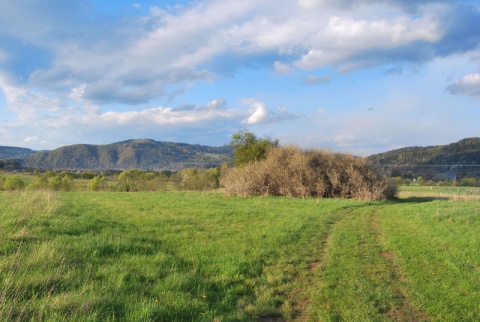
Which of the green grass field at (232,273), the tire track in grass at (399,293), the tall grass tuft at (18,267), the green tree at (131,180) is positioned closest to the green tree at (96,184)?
the green tree at (131,180)

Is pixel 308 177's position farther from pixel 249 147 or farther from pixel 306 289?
pixel 306 289

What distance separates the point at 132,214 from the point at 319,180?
584 inches

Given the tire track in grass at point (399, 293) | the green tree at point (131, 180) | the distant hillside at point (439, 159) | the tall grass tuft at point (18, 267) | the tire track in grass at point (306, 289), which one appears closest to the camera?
the tall grass tuft at point (18, 267)

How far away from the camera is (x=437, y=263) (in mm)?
7035

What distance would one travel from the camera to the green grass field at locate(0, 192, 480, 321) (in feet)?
14.1

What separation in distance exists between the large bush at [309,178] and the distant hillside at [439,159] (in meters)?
14.8

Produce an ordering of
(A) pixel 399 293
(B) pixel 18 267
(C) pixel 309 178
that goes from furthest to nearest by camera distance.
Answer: (C) pixel 309 178, (A) pixel 399 293, (B) pixel 18 267

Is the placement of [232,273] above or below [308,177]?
below

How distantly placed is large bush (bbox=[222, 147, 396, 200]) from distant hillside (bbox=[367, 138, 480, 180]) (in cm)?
1480

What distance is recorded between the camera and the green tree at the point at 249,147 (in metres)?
30.8

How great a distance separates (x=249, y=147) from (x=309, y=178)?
8.84 m

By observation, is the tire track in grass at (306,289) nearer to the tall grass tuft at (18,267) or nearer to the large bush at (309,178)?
the tall grass tuft at (18,267)

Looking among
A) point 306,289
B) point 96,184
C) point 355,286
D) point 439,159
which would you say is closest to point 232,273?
point 306,289

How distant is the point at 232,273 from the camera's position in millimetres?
6117
